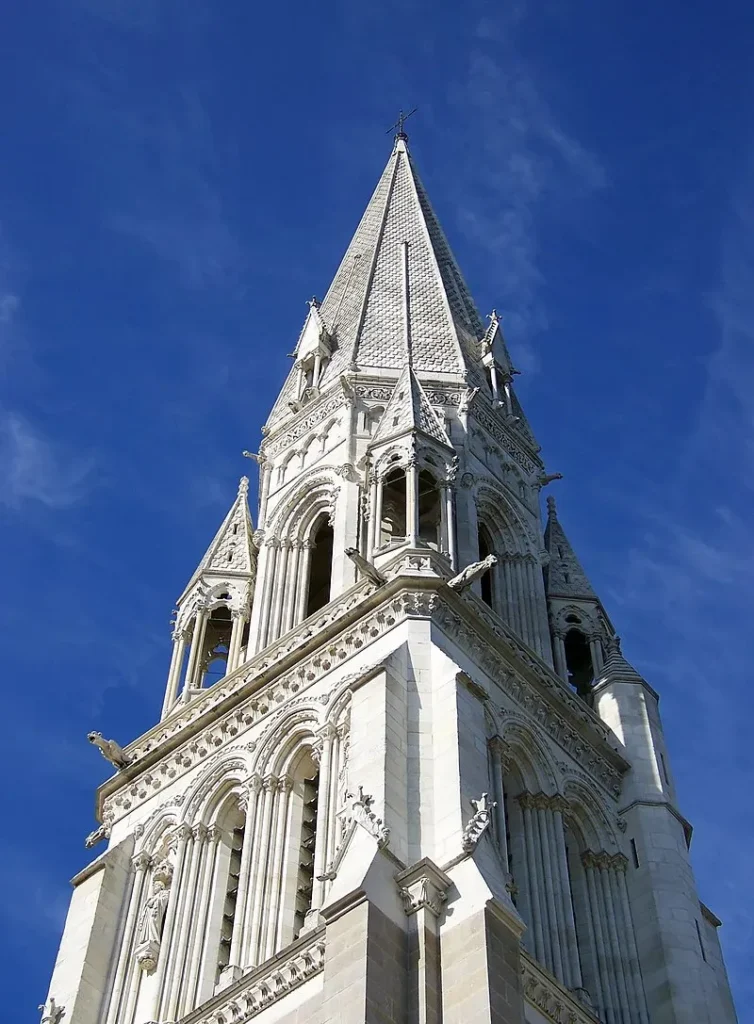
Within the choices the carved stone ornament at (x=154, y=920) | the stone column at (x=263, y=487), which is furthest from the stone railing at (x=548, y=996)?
the stone column at (x=263, y=487)

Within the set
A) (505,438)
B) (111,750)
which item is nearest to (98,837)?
(111,750)

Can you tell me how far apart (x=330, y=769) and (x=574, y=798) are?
491 cm

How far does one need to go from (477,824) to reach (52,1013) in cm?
824

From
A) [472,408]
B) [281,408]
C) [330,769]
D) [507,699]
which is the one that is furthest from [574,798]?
[281,408]

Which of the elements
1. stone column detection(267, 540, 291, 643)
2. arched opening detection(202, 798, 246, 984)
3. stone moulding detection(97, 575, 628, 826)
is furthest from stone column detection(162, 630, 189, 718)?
arched opening detection(202, 798, 246, 984)

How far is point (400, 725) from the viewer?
2767cm

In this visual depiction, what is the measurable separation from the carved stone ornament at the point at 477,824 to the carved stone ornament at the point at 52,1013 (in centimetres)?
773

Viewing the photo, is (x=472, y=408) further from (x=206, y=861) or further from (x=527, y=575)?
Answer: (x=206, y=861)

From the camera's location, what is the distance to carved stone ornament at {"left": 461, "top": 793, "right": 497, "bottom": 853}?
80.7ft

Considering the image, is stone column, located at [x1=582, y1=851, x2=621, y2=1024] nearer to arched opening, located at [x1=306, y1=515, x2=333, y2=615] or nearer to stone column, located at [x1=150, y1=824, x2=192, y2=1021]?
stone column, located at [x1=150, y1=824, x2=192, y2=1021]

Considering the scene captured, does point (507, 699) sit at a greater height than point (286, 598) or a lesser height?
lesser

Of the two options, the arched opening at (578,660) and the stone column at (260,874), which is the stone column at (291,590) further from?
the arched opening at (578,660)

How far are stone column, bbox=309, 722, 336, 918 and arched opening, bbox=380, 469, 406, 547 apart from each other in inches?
248

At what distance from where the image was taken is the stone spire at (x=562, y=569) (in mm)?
38062
